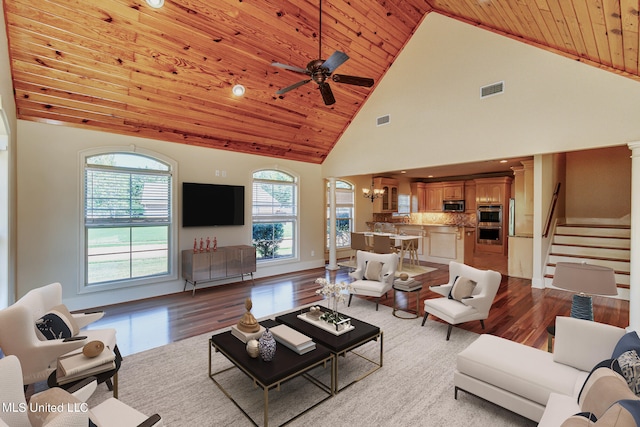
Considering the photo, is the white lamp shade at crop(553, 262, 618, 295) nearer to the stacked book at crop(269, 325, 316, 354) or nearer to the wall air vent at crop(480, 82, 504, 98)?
the stacked book at crop(269, 325, 316, 354)

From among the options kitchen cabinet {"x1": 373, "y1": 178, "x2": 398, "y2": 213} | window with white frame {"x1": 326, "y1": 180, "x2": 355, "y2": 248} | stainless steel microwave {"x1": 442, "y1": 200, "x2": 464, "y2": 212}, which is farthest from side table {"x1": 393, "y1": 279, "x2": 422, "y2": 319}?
stainless steel microwave {"x1": 442, "y1": 200, "x2": 464, "y2": 212}

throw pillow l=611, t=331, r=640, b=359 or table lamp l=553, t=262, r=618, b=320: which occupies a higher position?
table lamp l=553, t=262, r=618, b=320

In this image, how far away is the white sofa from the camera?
203 centimetres

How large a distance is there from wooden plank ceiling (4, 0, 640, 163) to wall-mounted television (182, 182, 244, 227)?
89 cm

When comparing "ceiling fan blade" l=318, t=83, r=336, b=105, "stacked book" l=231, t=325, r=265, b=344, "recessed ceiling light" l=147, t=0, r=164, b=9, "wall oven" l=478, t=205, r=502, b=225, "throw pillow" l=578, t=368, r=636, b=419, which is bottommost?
"stacked book" l=231, t=325, r=265, b=344

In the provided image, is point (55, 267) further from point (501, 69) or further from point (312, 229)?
point (501, 69)

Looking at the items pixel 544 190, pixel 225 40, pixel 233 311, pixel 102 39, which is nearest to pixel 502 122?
pixel 544 190

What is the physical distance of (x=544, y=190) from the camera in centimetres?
558

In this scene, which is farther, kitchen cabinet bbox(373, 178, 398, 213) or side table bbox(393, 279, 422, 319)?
kitchen cabinet bbox(373, 178, 398, 213)

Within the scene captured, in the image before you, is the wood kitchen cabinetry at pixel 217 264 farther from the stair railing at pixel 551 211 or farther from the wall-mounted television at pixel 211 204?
the stair railing at pixel 551 211

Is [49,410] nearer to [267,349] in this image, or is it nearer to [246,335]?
[267,349]

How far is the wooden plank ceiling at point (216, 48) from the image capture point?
3283 mm

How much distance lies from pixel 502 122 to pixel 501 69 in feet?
2.79

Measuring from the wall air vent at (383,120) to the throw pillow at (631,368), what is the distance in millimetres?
5434
